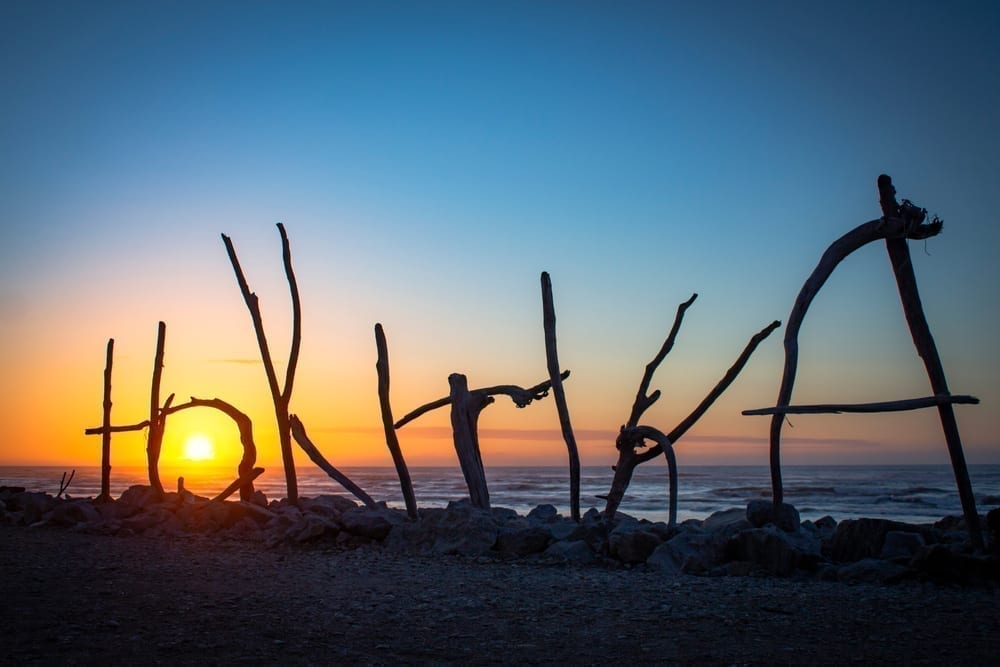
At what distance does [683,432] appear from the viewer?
11.7m

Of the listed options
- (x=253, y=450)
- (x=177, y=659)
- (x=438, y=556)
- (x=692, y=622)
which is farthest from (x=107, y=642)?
(x=253, y=450)

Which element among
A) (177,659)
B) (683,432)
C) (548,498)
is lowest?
(548,498)

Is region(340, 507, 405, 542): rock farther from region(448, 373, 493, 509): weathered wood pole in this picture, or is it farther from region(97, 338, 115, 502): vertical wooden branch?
region(97, 338, 115, 502): vertical wooden branch

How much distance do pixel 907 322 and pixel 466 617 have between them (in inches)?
215

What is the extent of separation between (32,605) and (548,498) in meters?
29.3

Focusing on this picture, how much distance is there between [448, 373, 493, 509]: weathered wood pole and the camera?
12406mm

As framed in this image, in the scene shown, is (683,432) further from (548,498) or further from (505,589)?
(548,498)

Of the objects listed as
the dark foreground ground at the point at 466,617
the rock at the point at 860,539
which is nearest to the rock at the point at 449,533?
the dark foreground ground at the point at 466,617

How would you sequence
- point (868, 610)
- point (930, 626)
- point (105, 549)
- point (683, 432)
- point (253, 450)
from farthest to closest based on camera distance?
point (253, 450) → point (683, 432) → point (105, 549) → point (868, 610) → point (930, 626)

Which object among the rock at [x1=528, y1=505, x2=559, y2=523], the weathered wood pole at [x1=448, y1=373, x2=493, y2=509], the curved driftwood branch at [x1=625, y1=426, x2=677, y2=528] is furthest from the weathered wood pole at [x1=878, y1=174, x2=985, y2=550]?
the weathered wood pole at [x1=448, y1=373, x2=493, y2=509]

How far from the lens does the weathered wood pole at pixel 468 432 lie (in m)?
12.4

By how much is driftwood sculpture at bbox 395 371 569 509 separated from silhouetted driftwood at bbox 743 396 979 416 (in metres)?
4.90

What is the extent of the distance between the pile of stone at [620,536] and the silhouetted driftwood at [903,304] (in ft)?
2.09

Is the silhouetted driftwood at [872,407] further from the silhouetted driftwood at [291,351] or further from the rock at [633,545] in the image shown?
the silhouetted driftwood at [291,351]
